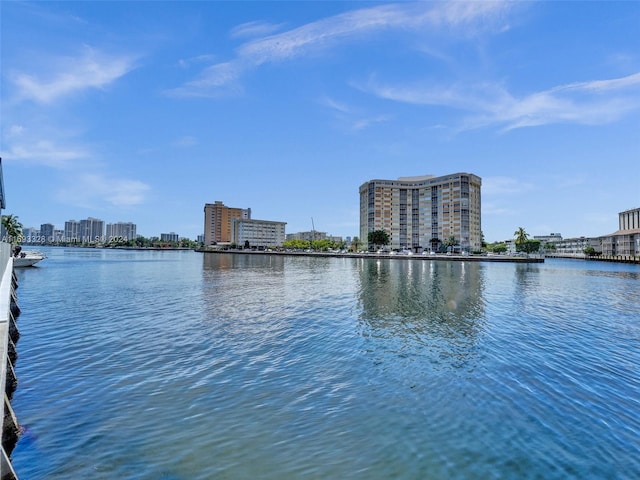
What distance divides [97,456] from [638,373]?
18828 mm

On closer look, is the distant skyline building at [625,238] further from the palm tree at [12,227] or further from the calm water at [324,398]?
the palm tree at [12,227]

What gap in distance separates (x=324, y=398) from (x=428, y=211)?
623ft

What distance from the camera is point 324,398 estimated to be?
10961 millimetres

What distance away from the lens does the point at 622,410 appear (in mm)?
10398

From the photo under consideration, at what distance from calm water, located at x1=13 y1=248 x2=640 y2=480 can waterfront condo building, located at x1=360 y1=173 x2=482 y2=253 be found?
16102 cm

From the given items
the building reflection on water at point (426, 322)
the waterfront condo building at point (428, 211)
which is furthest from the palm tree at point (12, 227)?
the waterfront condo building at point (428, 211)

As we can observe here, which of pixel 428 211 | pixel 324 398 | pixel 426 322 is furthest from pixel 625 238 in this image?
pixel 324 398

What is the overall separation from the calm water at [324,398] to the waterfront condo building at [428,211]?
161 meters

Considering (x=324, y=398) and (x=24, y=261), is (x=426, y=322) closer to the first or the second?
(x=324, y=398)

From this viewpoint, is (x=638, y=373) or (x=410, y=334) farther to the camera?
(x=410, y=334)

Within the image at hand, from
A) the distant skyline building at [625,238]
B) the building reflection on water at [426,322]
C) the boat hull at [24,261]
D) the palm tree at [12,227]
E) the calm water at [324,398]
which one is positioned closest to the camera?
the calm water at [324,398]

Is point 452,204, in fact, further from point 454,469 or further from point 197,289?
point 454,469

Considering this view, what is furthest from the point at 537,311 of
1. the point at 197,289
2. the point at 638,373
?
the point at 197,289

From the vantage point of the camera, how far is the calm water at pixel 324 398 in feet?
25.5
